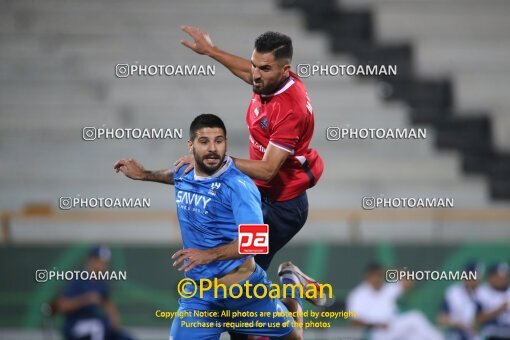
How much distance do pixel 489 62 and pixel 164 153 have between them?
3035 mm

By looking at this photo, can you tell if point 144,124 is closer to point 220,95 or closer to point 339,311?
point 220,95

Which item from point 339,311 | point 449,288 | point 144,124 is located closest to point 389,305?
point 449,288

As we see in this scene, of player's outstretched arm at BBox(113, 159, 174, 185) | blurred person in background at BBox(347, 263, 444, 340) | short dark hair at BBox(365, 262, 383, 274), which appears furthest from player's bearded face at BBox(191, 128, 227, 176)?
short dark hair at BBox(365, 262, 383, 274)

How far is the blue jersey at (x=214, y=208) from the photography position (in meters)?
4.41

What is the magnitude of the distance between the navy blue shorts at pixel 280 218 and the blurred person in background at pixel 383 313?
9.61 ft

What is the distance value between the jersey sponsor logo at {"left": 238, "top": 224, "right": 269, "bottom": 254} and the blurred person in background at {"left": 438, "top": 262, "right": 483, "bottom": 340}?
3.60 m

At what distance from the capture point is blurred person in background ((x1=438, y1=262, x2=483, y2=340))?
26.2ft

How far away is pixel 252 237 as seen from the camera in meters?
4.48

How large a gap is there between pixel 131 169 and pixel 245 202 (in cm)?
56

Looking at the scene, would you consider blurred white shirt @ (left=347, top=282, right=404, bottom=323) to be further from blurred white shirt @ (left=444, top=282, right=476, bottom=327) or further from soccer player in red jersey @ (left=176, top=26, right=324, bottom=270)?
soccer player in red jersey @ (left=176, top=26, right=324, bottom=270)

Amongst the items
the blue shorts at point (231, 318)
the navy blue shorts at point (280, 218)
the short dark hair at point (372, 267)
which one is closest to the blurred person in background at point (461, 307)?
the short dark hair at point (372, 267)

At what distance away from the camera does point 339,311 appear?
6301 mm

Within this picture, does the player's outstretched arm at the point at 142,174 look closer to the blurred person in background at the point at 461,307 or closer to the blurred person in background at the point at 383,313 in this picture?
the blurred person in background at the point at 383,313

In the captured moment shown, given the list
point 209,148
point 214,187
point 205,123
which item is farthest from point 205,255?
point 205,123
